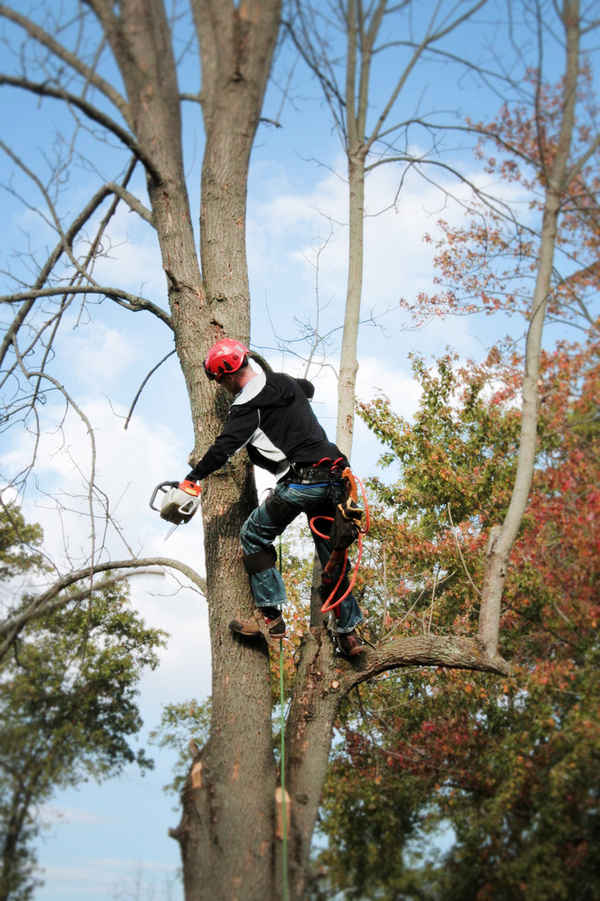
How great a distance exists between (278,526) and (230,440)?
0.55 metres

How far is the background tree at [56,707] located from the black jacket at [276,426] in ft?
5.06

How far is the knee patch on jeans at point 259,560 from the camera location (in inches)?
156

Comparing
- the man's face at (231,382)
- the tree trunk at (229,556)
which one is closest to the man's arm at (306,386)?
the tree trunk at (229,556)

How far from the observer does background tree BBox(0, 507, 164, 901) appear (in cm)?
459

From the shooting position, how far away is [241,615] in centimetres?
390

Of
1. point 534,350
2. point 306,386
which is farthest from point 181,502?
point 534,350

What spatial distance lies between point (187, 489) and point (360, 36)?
11.6 ft

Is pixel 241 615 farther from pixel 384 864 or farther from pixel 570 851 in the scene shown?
pixel 384 864

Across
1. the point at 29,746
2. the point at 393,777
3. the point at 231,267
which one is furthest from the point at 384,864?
the point at 231,267

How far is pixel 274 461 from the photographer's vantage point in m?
4.18

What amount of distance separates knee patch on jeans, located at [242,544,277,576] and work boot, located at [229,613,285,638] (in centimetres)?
28

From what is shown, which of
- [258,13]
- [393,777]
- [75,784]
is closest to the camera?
[258,13]

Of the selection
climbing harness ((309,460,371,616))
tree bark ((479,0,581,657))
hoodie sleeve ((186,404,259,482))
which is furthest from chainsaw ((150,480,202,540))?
tree bark ((479,0,581,657))

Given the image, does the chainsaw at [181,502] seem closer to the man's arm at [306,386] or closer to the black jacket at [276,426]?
the black jacket at [276,426]
